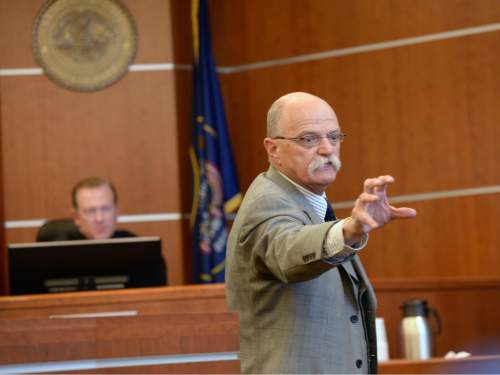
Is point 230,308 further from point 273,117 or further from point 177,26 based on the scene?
point 177,26

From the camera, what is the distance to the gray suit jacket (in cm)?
249

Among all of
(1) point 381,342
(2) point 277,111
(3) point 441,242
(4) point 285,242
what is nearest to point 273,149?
(2) point 277,111

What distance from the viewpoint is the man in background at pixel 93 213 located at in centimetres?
583

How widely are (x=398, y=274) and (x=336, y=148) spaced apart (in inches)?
165

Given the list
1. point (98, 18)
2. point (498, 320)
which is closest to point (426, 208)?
point (498, 320)

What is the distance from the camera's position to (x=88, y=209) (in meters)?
5.86

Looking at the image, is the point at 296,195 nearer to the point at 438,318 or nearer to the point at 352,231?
the point at 352,231

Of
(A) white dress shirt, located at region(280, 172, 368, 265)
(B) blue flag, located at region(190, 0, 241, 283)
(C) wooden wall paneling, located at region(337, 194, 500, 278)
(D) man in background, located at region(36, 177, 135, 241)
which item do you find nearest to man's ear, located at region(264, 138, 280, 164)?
(A) white dress shirt, located at region(280, 172, 368, 265)

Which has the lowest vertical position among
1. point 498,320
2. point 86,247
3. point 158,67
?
point 498,320

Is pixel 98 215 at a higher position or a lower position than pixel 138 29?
lower

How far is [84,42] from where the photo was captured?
7.37m

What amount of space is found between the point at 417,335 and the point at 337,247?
10.3ft

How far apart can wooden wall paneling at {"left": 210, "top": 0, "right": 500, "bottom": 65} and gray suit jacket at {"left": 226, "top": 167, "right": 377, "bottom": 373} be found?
4.18m

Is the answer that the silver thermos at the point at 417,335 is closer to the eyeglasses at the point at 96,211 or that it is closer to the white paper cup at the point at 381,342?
the white paper cup at the point at 381,342
